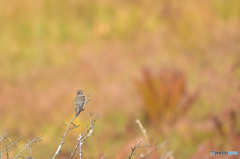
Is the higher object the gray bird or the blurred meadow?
the blurred meadow

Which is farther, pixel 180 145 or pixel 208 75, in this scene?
pixel 208 75

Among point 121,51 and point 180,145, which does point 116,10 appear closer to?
point 121,51

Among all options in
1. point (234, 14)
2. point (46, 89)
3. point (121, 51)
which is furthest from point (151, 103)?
point (234, 14)

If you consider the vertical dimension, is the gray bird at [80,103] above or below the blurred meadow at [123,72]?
below

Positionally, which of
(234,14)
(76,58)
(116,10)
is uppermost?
(116,10)

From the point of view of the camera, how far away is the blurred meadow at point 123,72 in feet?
16.7

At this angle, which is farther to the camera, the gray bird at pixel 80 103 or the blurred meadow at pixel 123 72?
the blurred meadow at pixel 123 72

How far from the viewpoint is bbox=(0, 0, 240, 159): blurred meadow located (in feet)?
16.7

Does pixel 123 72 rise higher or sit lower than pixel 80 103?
higher

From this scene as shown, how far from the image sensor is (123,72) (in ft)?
23.5

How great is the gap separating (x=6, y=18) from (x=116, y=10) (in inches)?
107

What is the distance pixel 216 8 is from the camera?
9.60 meters

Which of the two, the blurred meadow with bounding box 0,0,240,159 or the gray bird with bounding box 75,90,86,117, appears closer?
the gray bird with bounding box 75,90,86,117

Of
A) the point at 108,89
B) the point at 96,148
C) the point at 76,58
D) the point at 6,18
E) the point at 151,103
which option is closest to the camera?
the point at 96,148
